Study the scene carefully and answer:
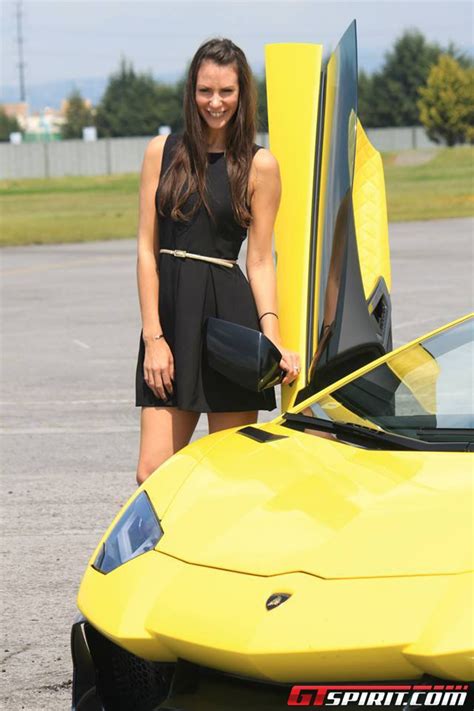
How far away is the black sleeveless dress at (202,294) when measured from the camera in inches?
171

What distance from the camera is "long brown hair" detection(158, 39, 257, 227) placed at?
428 cm

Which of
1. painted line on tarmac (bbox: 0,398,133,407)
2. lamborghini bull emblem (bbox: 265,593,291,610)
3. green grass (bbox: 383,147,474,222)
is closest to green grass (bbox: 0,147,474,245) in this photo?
green grass (bbox: 383,147,474,222)

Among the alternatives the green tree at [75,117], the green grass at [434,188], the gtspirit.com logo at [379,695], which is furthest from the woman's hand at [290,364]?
the green tree at [75,117]

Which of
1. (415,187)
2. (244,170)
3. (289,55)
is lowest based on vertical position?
(415,187)

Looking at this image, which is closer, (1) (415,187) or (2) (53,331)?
(2) (53,331)

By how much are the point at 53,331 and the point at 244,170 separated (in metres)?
9.07

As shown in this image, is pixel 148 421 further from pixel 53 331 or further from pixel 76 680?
pixel 53 331

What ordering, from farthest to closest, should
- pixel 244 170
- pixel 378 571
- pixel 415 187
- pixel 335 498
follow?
pixel 415 187 → pixel 244 170 → pixel 335 498 → pixel 378 571

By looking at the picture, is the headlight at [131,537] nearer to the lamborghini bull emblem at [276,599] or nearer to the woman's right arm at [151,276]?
the lamborghini bull emblem at [276,599]

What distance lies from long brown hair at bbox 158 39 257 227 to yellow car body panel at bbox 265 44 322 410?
128 millimetres

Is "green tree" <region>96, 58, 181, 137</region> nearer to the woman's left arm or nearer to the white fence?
the white fence

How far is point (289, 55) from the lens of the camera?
4.47m

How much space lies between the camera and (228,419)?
4461 mm

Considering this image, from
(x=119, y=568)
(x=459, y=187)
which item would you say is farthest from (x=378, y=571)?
(x=459, y=187)
